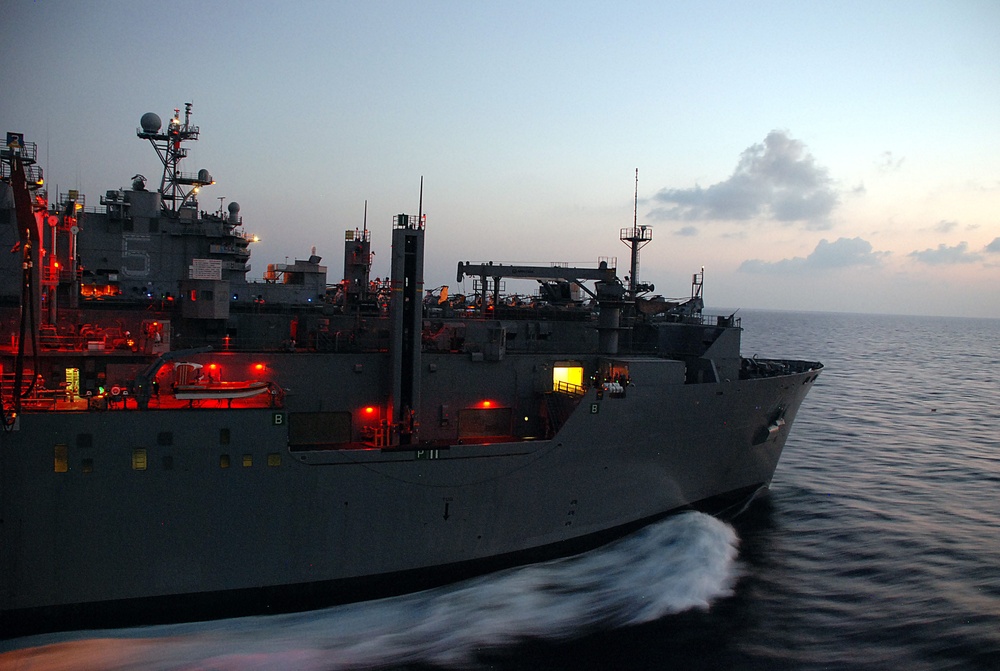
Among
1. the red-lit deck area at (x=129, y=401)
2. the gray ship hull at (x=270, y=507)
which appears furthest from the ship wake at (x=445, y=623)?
the red-lit deck area at (x=129, y=401)

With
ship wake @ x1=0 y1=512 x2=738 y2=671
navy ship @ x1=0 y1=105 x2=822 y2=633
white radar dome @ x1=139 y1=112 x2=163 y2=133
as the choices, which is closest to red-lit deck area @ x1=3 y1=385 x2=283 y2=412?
navy ship @ x1=0 y1=105 x2=822 y2=633

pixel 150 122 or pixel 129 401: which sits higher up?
pixel 150 122

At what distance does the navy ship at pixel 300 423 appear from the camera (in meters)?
12.5

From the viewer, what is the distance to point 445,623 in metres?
14.5

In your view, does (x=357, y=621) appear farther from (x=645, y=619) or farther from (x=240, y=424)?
(x=645, y=619)

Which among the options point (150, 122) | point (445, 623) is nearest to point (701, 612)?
point (445, 623)

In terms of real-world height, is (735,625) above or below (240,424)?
below

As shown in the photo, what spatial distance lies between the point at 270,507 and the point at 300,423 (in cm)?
280

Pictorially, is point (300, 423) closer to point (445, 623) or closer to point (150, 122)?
point (445, 623)

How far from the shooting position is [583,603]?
1567 cm

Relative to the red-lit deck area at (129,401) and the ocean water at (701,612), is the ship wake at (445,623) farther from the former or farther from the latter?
the red-lit deck area at (129,401)

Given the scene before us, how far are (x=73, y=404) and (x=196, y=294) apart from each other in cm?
423

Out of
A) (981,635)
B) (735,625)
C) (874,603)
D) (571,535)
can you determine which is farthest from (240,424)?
(981,635)

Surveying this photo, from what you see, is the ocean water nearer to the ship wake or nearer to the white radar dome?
the ship wake
